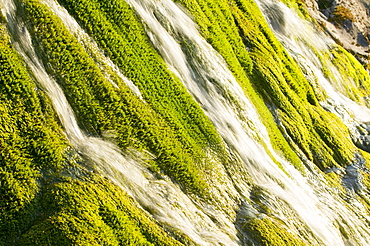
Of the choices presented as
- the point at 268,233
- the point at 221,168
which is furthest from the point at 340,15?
the point at 268,233

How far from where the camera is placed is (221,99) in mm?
22656

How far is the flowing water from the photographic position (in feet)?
55.0

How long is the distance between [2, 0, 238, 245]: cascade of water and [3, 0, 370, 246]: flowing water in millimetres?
43

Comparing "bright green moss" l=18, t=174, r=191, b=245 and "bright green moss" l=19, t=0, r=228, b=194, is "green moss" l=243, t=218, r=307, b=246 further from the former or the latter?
"bright green moss" l=18, t=174, r=191, b=245

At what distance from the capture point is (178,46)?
73.0ft

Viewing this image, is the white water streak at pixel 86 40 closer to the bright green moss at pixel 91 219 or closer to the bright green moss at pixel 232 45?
the bright green moss at pixel 91 219

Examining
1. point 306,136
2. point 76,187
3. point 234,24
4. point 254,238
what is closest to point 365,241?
point 306,136

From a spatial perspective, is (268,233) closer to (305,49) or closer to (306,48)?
(305,49)

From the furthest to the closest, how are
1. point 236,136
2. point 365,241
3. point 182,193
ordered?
point 365,241 → point 236,136 → point 182,193

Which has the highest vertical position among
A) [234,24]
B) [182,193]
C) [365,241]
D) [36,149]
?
[234,24]

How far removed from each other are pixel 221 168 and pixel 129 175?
18.4 ft

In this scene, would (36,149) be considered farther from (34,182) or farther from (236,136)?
(236,136)

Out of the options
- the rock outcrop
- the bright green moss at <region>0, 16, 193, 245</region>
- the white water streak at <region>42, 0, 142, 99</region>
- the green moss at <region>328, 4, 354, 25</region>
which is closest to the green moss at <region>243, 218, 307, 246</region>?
the bright green moss at <region>0, 16, 193, 245</region>

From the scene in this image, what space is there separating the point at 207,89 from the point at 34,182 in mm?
11078
